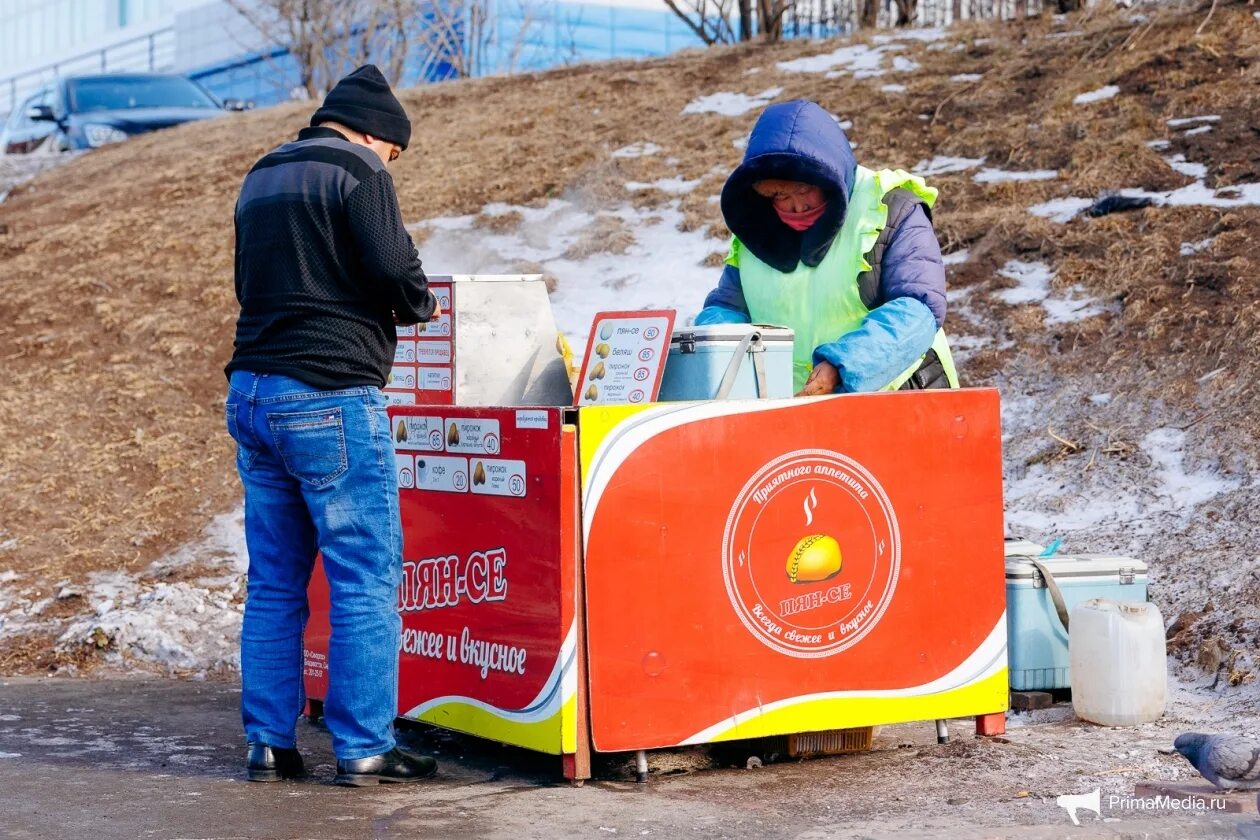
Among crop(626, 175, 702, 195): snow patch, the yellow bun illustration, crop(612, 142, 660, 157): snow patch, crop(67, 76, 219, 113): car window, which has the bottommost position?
the yellow bun illustration

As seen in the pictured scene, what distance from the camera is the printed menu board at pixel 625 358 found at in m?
4.32

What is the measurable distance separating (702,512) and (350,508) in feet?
3.11

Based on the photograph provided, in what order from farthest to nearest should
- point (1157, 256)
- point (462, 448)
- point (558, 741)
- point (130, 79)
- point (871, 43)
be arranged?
1. point (130, 79)
2. point (871, 43)
3. point (1157, 256)
4. point (462, 448)
5. point (558, 741)

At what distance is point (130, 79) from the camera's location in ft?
60.6

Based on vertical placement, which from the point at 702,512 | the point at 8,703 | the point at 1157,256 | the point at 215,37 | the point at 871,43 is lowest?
the point at 8,703

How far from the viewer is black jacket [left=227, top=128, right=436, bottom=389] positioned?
4.11 meters

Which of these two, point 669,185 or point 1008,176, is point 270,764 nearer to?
point 1008,176

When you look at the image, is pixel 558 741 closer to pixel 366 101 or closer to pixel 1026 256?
pixel 366 101

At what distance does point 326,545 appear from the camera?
13.7 ft

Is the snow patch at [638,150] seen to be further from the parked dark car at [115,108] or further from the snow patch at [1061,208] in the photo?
the parked dark car at [115,108]

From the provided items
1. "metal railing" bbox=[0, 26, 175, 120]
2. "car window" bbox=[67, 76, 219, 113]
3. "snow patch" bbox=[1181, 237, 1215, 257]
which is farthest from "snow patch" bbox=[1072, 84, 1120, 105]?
"metal railing" bbox=[0, 26, 175, 120]

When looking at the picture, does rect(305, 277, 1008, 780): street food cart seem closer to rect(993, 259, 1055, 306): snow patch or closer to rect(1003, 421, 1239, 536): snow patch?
rect(1003, 421, 1239, 536): snow patch

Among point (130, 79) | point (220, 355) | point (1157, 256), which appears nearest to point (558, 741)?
point (1157, 256)

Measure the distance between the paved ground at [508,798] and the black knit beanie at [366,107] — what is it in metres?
1.83
